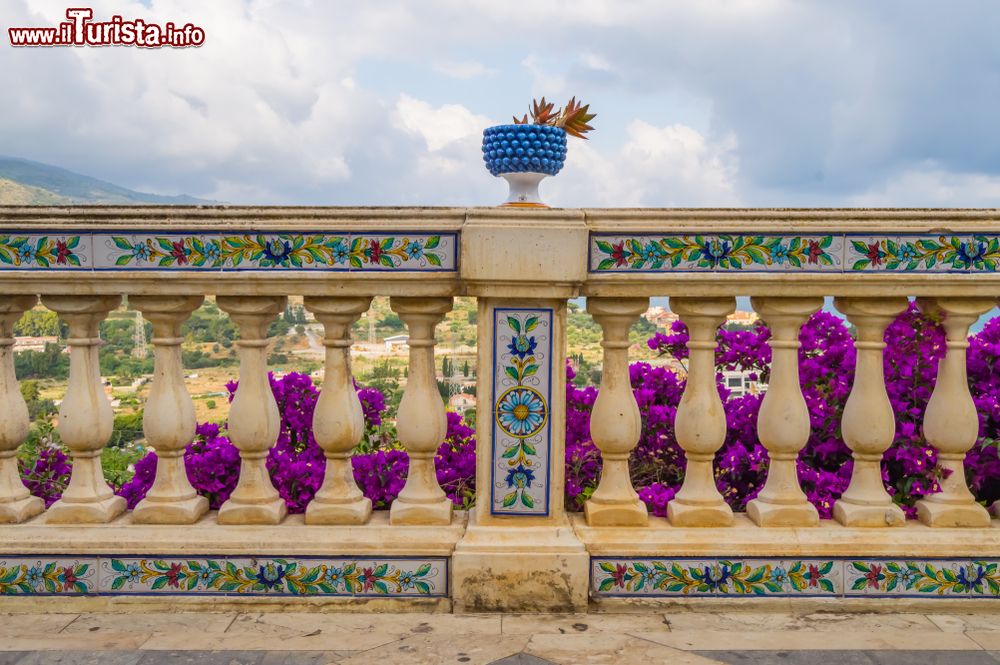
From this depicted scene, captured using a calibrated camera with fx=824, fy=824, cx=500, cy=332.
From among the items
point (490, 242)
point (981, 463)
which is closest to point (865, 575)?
point (981, 463)

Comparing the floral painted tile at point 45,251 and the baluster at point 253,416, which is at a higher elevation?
the floral painted tile at point 45,251

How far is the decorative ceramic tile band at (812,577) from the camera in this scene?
300 centimetres

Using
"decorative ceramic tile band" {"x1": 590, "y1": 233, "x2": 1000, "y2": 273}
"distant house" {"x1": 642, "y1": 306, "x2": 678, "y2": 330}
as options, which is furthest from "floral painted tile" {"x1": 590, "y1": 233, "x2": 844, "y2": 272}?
"distant house" {"x1": 642, "y1": 306, "x2": 678, "y2": 330}

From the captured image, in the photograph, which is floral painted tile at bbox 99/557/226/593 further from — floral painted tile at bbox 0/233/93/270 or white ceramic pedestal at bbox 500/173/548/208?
white ceramic pedestal at bbox 500/173/548/208

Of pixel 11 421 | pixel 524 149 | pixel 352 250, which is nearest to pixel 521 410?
pixel 352 250

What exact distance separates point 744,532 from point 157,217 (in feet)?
8.09

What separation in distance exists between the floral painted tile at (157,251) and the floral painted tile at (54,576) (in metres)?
1.09

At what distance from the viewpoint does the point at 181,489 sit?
10.4 ft

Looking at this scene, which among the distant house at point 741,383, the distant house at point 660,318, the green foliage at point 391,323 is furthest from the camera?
the distant house at point 741,383

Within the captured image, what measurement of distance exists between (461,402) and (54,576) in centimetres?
191

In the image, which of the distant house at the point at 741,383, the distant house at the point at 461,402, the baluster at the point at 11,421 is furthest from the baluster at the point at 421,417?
the distant house at the point at 741,383

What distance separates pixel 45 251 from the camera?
9.80 feet

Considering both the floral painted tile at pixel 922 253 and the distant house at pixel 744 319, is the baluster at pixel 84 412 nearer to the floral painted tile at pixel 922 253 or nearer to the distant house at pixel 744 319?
the distant house at pixel 744 319

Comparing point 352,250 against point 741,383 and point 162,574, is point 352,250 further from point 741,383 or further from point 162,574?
point 741,383
